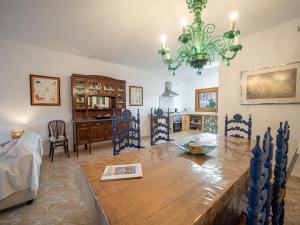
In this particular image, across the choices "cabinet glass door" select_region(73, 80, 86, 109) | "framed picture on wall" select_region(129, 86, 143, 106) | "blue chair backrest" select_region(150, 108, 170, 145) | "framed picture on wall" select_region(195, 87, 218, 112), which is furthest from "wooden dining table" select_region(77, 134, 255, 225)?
"framed picture on wall" select_region(195, 87, 218, 112)

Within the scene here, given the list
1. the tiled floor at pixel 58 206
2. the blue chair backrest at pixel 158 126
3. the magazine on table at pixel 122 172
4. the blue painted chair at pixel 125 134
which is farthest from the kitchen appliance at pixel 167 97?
the magazine on table at pixel 122 172

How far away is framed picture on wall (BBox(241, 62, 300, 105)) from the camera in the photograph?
2.34 m

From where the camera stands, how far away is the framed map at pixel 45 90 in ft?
10.5

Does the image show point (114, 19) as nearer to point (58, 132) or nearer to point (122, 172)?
point (122, 172)

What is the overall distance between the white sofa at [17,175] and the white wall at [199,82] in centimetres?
572

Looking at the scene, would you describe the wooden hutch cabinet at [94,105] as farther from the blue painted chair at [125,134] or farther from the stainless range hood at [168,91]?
the stainless range hood at [168,91]

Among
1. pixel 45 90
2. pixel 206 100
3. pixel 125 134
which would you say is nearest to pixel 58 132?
pixel 45 90

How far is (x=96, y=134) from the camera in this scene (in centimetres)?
369

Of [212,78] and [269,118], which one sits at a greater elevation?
[212,78]

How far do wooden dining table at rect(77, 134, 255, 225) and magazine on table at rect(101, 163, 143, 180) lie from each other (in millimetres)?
39

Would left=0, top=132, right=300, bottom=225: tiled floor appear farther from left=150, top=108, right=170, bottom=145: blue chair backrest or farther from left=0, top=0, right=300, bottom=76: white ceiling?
left=0, top=0, right=300, bottom=76: white ceiling

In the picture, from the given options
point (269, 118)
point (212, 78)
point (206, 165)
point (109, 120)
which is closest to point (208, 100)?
point (212, 78)

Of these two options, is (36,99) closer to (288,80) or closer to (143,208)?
(143,208)

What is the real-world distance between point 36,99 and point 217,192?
12.6ft
